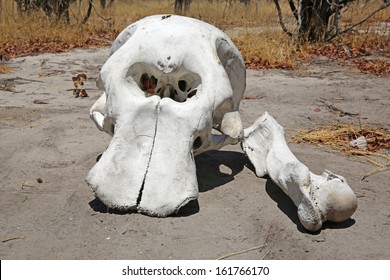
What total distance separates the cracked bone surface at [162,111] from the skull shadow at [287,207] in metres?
0.41

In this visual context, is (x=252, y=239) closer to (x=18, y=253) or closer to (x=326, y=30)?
(x=18, y=253)

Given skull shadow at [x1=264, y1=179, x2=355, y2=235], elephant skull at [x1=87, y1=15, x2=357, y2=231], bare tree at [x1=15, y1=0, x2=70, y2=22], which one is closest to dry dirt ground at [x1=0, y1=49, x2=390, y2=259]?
skull shadow at [x1=264, y1=179, x2=355, y2=235]

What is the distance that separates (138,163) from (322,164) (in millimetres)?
1607

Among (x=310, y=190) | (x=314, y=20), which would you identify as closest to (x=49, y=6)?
(x=314, y=20)

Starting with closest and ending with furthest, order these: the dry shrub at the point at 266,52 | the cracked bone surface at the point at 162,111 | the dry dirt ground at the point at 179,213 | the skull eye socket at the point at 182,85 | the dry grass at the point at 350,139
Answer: the dry dirt ground at the point at 179,213 → the cracked bone surface at the point at 162,111 → the skull eye socket at the point at 182,85 → the dry grass at the point at 350,139 → the dry shrub at the point at 266,52

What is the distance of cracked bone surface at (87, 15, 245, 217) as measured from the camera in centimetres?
298

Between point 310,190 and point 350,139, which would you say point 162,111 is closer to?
point 310,190

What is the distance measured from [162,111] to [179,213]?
24.2 inches

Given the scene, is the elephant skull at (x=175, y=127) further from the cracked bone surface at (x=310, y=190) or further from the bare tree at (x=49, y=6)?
the bare tree at (x=49, y=6)

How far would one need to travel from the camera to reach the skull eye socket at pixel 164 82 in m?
3.39

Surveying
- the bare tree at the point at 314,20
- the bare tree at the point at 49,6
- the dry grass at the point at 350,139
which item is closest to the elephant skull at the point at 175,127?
the dry grass at the point at 350,139

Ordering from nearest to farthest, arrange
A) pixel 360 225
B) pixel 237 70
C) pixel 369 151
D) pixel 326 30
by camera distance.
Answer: pixel 360 225
pixel 237 70
pixel 369 151
pixel 326 30
